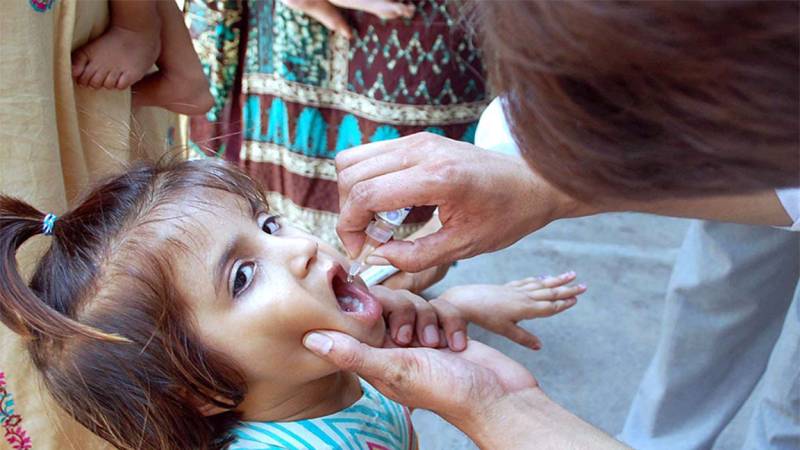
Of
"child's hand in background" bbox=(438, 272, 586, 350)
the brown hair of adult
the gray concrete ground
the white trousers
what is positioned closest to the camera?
the brown hair of adult

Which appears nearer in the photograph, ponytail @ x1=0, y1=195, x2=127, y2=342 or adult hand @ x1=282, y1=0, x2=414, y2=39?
ponytail @ x1=0, y1=195, x2=127, y2=342

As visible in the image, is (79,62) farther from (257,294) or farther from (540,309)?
(540,309)

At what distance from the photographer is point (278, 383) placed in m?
1.26

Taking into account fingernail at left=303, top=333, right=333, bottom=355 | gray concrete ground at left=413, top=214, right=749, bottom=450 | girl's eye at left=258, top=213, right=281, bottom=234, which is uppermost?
girl's eye at left=258, top=213, right=281, bottom=234

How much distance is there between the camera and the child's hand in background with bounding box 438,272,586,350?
1603mm

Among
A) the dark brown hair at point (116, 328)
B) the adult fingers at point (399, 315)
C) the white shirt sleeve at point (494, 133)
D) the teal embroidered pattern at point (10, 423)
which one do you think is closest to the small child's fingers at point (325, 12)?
the white shirt sleeve at point (494, 133)

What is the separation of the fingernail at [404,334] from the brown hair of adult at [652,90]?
59cm

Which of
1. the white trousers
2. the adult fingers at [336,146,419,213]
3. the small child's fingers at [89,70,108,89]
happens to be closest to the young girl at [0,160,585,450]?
the adult fingers at [336,146,419,213]

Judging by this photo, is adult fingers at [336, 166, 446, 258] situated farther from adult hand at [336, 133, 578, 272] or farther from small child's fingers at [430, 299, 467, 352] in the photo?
small child's fingers at [430, 299, 467, 352]

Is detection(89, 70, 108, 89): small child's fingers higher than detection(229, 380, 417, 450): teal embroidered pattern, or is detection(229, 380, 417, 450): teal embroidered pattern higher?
detection(89, 70, 108, 89): small child's fingers

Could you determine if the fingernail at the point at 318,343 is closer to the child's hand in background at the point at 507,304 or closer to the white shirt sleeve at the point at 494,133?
the child's hand in background at the point at 507,304

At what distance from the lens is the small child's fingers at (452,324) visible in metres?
1.46

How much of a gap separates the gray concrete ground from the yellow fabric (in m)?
1.33

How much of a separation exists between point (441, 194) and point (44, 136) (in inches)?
23.9
